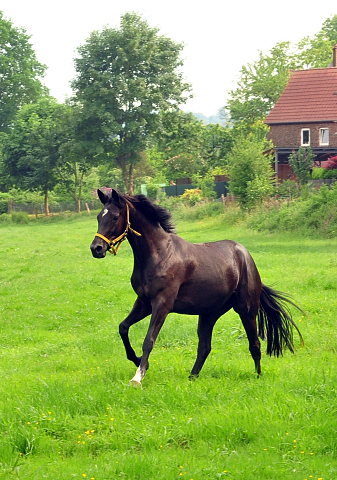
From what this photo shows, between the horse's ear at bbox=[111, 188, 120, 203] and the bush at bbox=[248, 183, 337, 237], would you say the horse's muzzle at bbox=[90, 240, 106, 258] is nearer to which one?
the horse's ear at bbox=[111, 188, 120, 203]

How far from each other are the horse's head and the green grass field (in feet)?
5.33

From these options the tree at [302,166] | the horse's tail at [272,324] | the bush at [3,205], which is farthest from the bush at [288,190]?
the bush at [3,205]

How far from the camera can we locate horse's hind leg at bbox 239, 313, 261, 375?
8.35m

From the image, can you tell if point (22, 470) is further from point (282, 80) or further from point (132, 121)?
point (282, 80)

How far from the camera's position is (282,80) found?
251 feet

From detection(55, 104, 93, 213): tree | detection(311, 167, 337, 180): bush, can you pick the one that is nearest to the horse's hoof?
detection(311, 167, 337, 180): bush

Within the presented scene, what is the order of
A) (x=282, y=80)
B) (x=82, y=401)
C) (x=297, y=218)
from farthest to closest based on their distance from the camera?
(x=282, y=80)
(x=297, y=218)
(x=82, y=401)

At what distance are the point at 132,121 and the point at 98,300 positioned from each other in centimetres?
4670

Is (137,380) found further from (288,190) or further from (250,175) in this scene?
(288,190)

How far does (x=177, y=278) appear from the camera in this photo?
8125 mm

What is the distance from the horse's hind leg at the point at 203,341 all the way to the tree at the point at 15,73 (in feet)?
268

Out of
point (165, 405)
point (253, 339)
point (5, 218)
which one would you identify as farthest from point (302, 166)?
point (165, 405)

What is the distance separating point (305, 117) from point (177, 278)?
174ft

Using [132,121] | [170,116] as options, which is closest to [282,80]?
[170,116]
